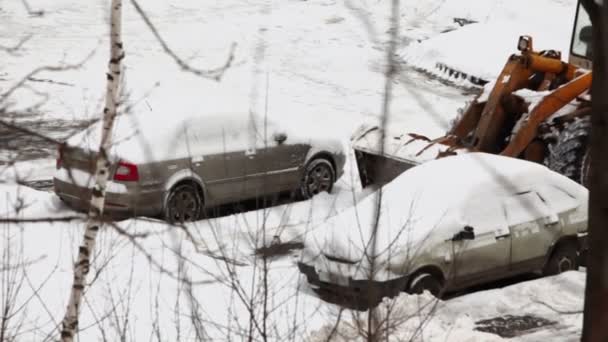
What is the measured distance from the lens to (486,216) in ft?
38.6

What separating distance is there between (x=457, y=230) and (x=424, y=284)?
711 millimetres

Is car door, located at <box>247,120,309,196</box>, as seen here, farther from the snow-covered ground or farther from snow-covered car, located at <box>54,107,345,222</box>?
the snow-covered ground

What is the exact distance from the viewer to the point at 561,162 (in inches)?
547

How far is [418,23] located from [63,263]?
991 inches

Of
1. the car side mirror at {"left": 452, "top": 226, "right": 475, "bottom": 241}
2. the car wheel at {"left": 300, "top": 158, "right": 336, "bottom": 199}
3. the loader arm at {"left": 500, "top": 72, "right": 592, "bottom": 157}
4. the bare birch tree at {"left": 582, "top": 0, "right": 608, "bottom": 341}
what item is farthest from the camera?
the car wheel at {"left": 300, "top": 158, "right": 336, "bottom": 199}

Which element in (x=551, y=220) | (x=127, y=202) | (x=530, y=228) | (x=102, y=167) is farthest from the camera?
(x=127, y=202)

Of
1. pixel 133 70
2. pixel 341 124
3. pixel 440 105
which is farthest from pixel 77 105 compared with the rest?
pixel 440 105

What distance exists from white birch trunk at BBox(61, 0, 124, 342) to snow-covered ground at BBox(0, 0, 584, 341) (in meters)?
0.78

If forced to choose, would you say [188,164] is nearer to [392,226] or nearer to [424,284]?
[392,226]

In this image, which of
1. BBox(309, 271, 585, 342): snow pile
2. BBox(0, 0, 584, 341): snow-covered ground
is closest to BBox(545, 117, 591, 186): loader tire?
BBox(309, 271, 585, 342): snow pile

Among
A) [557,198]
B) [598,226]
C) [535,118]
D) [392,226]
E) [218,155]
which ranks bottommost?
[392,226]

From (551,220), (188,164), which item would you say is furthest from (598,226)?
(188,164)

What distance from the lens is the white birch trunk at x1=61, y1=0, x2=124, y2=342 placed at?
681cm

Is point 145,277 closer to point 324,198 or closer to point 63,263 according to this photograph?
point 63,263
